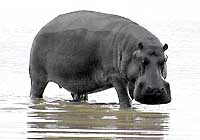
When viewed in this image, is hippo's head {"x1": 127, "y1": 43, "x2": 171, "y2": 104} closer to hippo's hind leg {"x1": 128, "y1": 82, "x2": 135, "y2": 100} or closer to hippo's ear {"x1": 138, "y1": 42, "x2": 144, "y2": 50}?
hippo's ear {"x1": 138, "y1": 42, "x2": 144, "y2": 50}

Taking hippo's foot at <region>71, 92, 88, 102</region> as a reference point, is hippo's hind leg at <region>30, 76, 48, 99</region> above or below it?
above

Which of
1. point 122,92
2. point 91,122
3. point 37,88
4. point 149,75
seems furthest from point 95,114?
point 37,88

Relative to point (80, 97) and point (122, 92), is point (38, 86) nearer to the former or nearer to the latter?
point (80, 97)

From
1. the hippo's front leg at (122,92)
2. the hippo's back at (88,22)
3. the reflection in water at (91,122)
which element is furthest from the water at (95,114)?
the hippo's back at (88,22)

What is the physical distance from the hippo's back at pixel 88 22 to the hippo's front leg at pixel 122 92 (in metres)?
0.79

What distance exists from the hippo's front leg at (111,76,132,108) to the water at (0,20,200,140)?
0.11 metres

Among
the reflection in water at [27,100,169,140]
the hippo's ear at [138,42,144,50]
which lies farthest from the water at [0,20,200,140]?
the hippo's ear at [138,42,144,50]

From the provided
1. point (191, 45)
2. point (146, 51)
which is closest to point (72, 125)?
point (146, 51)

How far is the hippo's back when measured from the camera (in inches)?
437

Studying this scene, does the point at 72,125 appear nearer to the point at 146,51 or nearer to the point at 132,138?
the point at 132,138

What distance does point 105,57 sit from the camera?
1073 centimetres

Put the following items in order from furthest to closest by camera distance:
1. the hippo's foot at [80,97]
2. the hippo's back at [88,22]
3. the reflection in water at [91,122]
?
the hippo's foot at [80,97], the hippo's back at [88,22], the reflection in water at [91,122]

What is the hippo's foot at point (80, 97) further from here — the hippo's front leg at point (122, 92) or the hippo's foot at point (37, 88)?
the hippo's front leg at point (122, 92)

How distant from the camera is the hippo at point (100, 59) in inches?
374
